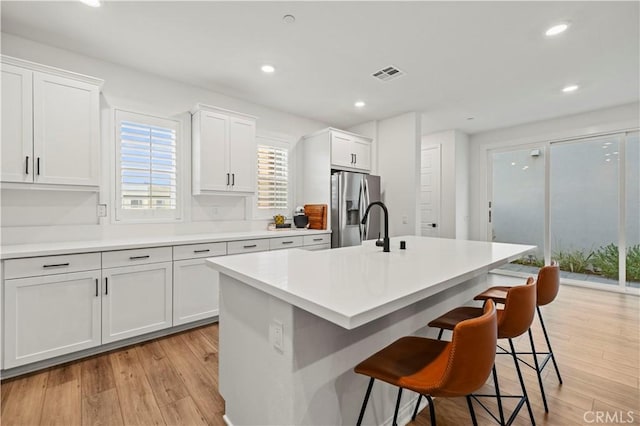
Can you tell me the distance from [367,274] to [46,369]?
8.61 ft

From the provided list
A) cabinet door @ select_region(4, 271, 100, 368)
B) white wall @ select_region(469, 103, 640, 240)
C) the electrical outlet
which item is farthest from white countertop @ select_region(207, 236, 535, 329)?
white wall @ select_region(469, 103, 640, 240)

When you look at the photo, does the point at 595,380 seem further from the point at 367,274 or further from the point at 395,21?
the point at 395,21

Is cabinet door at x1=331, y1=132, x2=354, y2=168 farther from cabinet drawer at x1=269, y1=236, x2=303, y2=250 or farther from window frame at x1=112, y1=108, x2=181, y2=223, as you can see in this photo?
window frame at x1=112, y1=108, x2=181, y2=223

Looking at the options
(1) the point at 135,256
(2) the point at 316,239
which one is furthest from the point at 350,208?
(1) the point at 135,256

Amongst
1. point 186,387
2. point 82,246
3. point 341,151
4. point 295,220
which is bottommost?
point 186,387

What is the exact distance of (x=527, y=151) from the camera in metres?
5.26

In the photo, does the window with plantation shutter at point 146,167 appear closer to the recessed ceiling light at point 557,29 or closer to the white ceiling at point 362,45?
the white ceiling at point 362,45

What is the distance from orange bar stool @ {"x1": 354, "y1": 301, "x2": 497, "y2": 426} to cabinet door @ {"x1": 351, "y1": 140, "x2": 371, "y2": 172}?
3657mm

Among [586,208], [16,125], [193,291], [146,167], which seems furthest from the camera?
[586,208]

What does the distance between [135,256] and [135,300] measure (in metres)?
0.39

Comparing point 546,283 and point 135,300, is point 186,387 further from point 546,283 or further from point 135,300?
point 546,283

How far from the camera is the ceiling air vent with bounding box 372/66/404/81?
10.4 ft

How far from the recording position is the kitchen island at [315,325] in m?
1.11

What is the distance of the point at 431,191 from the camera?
5.79 m
